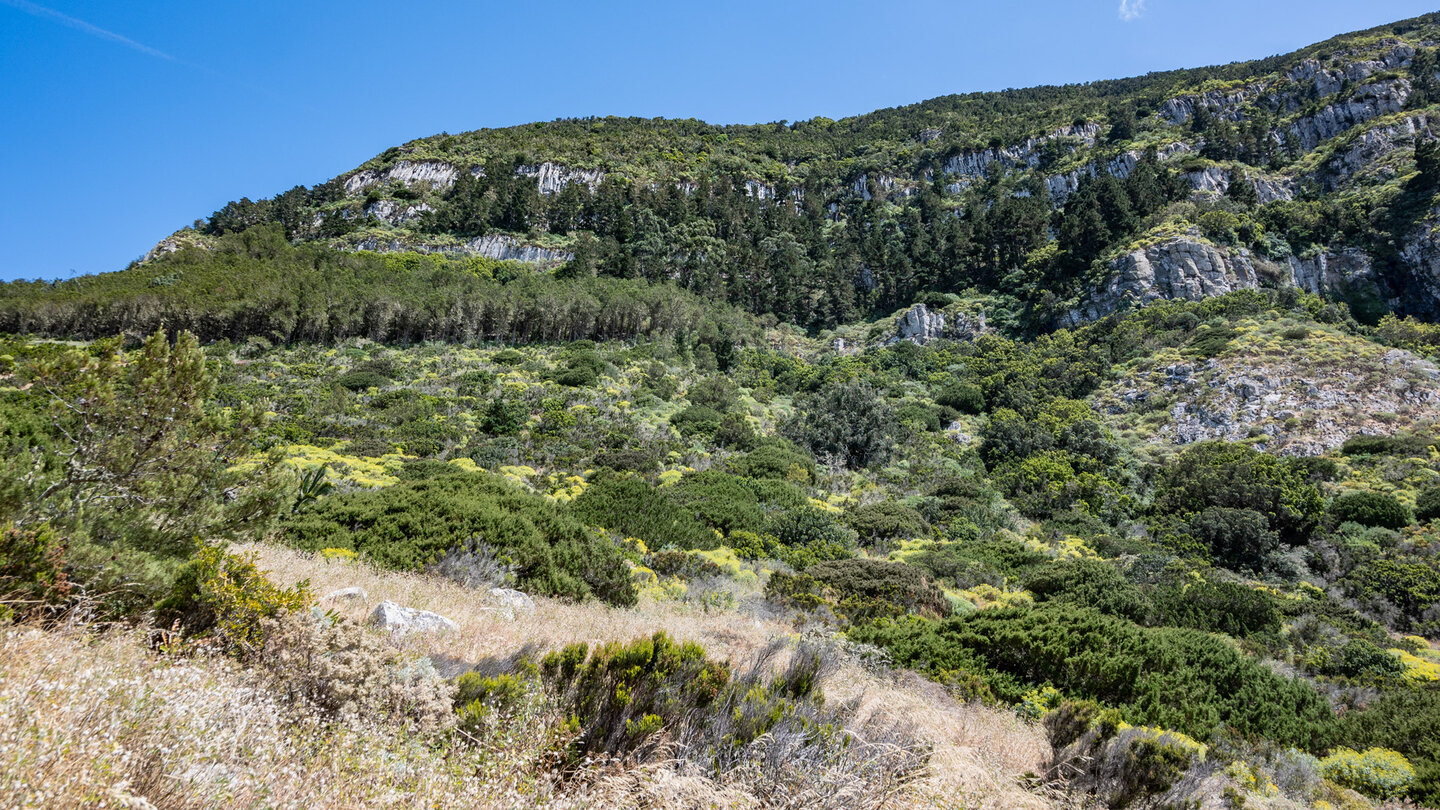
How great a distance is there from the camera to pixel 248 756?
2732 mm

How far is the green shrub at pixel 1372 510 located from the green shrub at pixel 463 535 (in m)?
24.4

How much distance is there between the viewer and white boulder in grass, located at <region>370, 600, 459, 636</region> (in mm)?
5090

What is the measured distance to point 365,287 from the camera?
37.4 meters

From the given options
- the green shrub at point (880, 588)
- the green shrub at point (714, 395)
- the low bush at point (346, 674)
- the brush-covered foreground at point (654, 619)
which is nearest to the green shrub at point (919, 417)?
the brush-covered foreground at point (654, 619)

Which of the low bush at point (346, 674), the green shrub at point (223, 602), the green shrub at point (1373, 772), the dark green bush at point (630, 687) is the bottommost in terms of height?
the green shrub at point (1373, 772)

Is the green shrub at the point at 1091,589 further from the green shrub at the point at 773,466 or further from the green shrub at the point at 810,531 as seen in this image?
the green shrub at the point at 773,466

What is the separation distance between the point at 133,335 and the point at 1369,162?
8581 cm

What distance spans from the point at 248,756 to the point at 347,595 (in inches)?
141

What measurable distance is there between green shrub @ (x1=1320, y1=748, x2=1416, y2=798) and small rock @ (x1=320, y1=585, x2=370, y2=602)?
403 inches

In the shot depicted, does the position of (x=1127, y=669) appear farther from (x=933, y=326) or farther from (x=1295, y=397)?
(x=933, y=326)

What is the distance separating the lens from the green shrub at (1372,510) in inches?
746

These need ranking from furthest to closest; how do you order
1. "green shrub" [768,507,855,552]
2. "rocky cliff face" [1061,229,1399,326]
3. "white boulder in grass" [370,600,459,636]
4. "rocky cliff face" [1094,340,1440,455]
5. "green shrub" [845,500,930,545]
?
"rocky cliff face" [1061,229,1399,326], "rocky cliff face" [1094,340,1440,455], "green shrub" [845,500,930,545], "green shrub" [768,507,855,552], "white boulder in grass" [370,600,459,636]

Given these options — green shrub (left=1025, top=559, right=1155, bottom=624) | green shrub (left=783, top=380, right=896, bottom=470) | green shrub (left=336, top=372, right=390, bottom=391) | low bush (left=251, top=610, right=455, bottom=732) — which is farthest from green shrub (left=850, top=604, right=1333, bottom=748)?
green shrub (left=336, top=372, right=390, bottom=391)

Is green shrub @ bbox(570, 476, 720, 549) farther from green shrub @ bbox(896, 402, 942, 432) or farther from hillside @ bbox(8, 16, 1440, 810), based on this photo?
green shrub @ bbox(896, 402, 942, 432)
